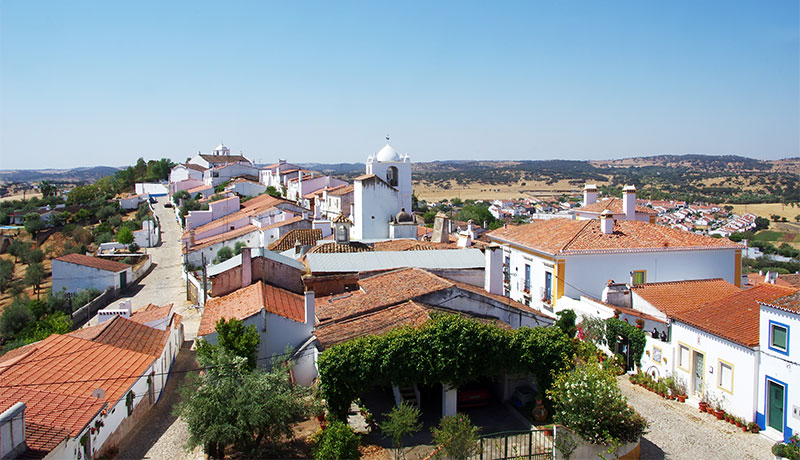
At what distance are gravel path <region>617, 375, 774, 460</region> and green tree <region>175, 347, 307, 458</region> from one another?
8690 millimetres

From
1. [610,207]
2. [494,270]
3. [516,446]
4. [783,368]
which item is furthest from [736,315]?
[610,207]

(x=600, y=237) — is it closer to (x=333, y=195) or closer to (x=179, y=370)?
(x=179, y=370)

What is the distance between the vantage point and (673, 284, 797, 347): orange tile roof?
1573cm

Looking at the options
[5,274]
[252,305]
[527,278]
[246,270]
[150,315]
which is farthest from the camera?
[5,274]

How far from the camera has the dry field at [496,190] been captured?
14625 cm

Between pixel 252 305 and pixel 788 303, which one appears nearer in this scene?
pixel 788 303

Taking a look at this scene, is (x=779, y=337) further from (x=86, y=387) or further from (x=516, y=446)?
(x=86, y=387)

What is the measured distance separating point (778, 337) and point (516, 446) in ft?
23.5

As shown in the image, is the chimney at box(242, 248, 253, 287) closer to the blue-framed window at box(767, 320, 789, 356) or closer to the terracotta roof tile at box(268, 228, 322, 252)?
the terracotta roof tile at box(268, 228, 322, 252)

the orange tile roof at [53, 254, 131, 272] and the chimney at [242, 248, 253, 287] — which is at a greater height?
the chimney at [242, 248, 253, 287]

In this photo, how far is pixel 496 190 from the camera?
165 metres

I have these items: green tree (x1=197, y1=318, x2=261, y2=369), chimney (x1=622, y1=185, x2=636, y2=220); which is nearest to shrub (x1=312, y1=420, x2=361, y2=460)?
green tree (x1=197, y1=318, x2=261, y2=369)

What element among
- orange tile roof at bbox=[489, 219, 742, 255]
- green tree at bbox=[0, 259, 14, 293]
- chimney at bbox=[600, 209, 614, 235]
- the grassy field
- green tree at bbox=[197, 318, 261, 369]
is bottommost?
green tree at bbox=[0, 259, 14, 293]

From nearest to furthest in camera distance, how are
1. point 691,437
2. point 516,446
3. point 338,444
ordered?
1. point 338,444
2. point 516,446
3. point 691,437
